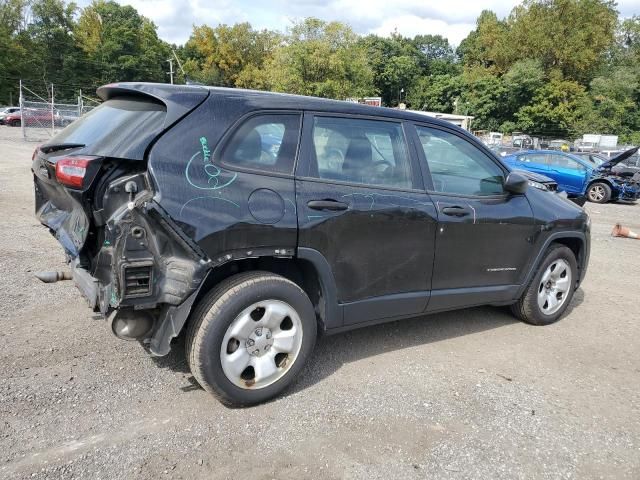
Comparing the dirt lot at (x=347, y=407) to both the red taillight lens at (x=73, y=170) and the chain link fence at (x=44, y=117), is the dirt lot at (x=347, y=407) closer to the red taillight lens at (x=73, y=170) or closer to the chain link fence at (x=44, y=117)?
the red taillight lens at (x=73, y=170)

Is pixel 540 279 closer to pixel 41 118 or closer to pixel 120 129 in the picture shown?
pixel 120 129

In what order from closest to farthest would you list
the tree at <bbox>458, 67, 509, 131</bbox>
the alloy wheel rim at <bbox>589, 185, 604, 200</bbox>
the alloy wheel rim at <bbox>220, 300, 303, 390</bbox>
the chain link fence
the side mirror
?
the alloy wheel rim at <bbox>220, 300, 303, 390</bbox> < the side mirror < the alloy wheel rim at <bbox>589, 185, 604, 200</bbox> < the chain link fence < the tree at <bbox>458, 67, 509, 131</bbox>

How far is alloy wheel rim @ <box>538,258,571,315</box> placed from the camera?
464 cm

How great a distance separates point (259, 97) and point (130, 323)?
61.1 inches

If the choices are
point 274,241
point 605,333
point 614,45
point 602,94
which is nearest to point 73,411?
point 274,241

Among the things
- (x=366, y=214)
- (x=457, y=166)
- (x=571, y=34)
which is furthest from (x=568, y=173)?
(x=571, y=34)

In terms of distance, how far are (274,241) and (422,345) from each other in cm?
182

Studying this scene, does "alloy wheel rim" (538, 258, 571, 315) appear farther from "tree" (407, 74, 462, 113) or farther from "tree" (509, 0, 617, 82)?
"tree" (407, 74, 462, 113)

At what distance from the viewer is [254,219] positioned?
292 centimetres

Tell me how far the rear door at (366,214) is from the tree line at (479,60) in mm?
36194

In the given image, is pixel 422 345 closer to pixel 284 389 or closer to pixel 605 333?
pixel 284 389

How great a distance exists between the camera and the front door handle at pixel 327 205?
10.3 feet

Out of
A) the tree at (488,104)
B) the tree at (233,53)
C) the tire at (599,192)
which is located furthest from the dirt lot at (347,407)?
the tree at (233,53)

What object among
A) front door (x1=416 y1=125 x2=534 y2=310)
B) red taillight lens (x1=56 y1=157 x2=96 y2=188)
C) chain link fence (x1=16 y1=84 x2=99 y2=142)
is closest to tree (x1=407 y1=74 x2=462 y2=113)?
chain link fence (x1=16 y1=84 x2=99 y2=142)
